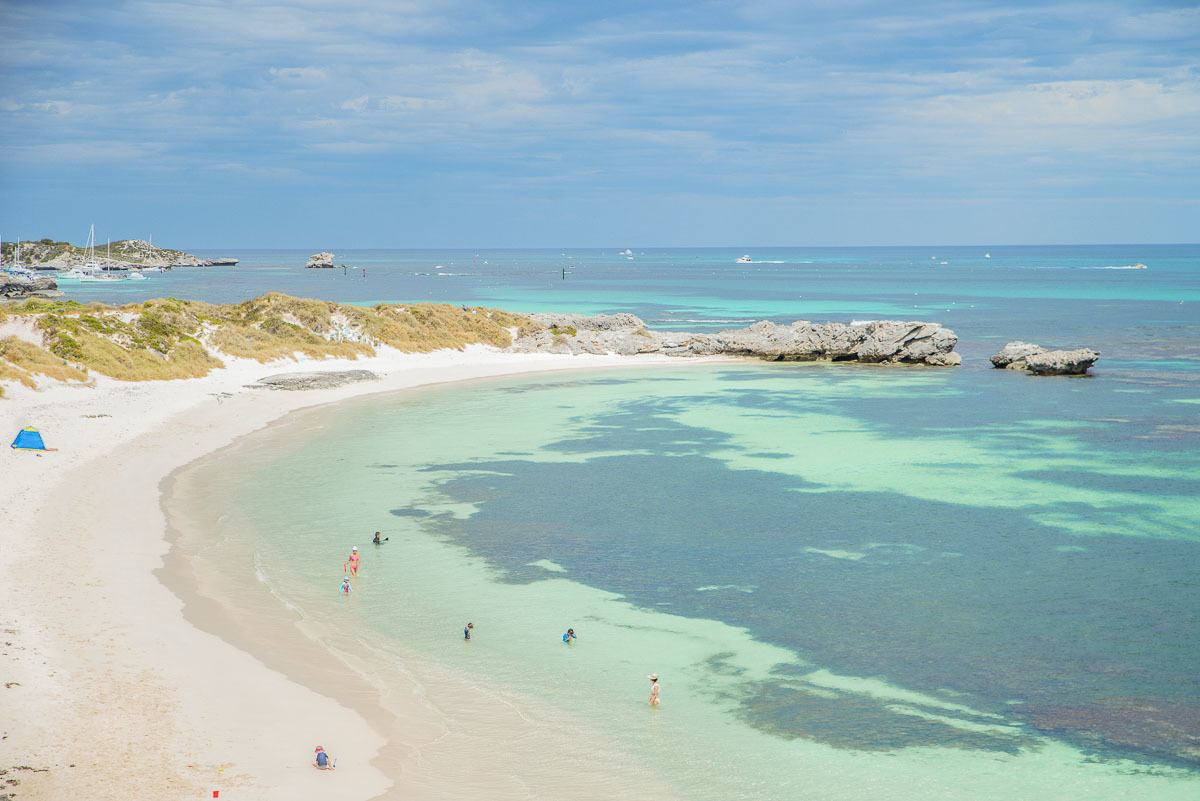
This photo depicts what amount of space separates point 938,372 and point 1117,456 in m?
27.2

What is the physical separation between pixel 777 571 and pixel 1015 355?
47337 millimetres

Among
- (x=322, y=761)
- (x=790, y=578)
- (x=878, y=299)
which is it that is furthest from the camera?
(x=878, y=299)

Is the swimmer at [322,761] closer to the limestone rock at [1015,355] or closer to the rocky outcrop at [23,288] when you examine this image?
the limestone rock at [1015,355]

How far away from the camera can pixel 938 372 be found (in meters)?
66.1

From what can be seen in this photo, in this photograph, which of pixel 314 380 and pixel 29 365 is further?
pixel 314 380

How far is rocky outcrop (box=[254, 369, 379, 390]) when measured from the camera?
54.3 metres

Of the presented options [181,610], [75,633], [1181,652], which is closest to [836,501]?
[1181,652]

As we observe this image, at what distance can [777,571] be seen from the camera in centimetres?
2541

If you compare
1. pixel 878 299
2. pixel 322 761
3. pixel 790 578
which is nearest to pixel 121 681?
pixel 322 761

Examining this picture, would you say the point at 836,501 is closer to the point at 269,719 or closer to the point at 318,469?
the point at 318,469

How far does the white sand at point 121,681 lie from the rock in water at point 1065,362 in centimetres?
5122

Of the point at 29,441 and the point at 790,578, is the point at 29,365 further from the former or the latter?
the point at 790,578

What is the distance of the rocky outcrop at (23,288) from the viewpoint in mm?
110562

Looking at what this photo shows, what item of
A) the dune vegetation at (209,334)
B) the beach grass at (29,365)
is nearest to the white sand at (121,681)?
the beach grass at (29,365)
